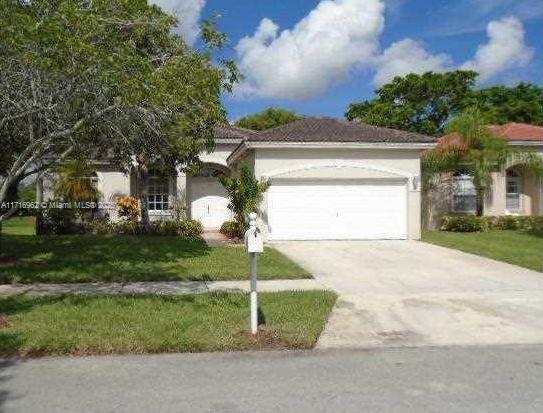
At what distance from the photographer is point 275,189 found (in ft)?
67.6

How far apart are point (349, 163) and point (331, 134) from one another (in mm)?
1174

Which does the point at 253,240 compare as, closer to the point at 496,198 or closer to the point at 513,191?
the point at 496,198

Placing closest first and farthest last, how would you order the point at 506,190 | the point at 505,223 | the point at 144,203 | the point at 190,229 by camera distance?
the point at 144,203, the point at 190,229, the point at 505,223, the point at 506,190

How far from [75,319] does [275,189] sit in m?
12.7

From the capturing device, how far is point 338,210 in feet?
68.2

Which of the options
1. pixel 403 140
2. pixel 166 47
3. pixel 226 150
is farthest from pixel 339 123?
pixel 166 47

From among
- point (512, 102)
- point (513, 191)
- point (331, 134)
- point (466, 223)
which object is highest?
point (512, 102)

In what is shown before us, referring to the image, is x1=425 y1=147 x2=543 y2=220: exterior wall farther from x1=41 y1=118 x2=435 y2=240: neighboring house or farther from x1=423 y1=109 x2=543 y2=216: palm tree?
x1=41 y1=118 x2=435 y2=240: neighboring house

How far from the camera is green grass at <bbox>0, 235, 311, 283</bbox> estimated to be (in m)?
12.3

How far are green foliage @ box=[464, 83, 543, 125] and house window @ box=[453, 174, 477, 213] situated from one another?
790 inches

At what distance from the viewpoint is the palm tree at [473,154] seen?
24.2m

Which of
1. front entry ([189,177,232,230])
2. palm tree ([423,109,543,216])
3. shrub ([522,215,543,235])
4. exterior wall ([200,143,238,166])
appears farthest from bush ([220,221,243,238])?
shrub ([522,215,543,235])

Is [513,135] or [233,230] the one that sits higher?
[513,135]

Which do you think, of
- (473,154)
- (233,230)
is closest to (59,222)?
(233,230)
